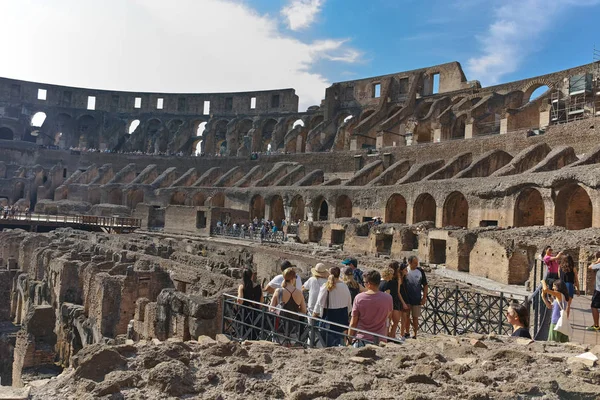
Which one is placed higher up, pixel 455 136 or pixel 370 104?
pixel 370 104

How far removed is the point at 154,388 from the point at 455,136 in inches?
1451

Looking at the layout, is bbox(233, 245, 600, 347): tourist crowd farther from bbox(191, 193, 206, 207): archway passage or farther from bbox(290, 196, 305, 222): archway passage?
bbox(191, 193, 206, 207): archway passage

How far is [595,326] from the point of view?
7.81 metres

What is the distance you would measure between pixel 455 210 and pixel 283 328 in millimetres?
19944

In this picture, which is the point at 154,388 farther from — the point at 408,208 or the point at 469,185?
the point at 408,208

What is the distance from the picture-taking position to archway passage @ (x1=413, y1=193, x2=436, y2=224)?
87.6 ft

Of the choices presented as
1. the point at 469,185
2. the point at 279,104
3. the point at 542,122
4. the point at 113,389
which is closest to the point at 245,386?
the point at 113,389

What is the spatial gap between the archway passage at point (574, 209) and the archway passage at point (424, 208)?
301 inches

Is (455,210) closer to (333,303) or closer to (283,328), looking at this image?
(283,328)

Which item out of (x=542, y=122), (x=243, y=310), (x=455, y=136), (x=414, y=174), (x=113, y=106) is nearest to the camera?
(x=243, y=310)

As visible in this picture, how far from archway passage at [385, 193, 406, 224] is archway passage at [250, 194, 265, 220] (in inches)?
452

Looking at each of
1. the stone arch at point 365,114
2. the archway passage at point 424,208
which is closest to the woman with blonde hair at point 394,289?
the archway passage at point 424,208

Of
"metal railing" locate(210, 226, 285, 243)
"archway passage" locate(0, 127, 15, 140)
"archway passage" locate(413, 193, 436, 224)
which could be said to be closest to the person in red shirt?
"metal railing" locate(210, 226, 285, 243)

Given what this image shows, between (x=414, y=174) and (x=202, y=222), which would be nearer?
(x=414, y=174)
